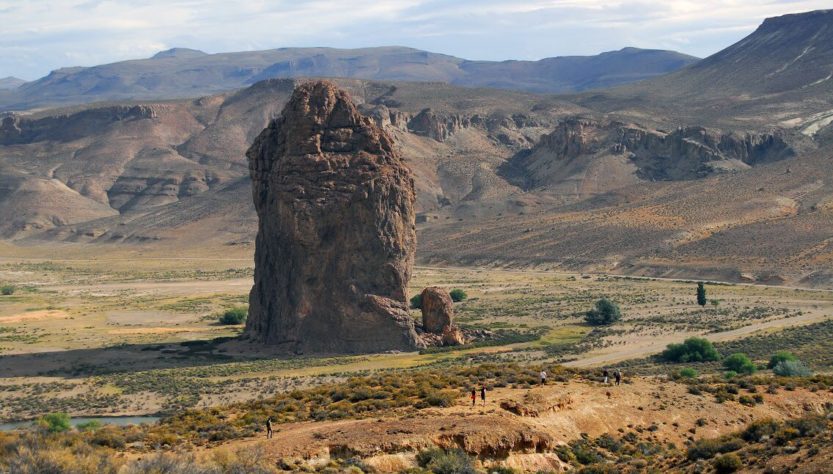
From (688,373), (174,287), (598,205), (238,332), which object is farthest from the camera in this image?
(598,205)

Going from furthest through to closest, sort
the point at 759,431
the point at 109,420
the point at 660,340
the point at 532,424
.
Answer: the point at 660,340
the point at 109,420
the point at 532,424
the point at 759,431

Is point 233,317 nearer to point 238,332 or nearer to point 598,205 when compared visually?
point 238,332

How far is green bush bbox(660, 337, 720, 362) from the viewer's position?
57625mm

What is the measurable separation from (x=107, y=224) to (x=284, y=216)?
12748 cm

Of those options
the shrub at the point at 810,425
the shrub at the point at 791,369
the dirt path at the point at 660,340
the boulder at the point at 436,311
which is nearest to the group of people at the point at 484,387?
the shrub at the point at 810,425

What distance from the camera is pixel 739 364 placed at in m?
53.2

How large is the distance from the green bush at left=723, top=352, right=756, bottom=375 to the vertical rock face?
56.8ft

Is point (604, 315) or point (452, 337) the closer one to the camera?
point (452, 337)

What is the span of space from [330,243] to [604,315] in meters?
19.1

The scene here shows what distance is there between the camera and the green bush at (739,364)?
52250 mm

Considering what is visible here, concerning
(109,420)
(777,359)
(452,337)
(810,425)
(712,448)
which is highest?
(810,425)

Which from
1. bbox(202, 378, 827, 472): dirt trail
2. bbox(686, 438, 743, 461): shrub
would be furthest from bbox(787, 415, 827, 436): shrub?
bbox(202, 378, 827, 472): dirt trail

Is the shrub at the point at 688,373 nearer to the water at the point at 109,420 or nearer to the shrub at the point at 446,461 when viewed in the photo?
the shrub at the point at 446,461

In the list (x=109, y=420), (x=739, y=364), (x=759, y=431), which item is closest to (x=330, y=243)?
(x=109, y=420)
